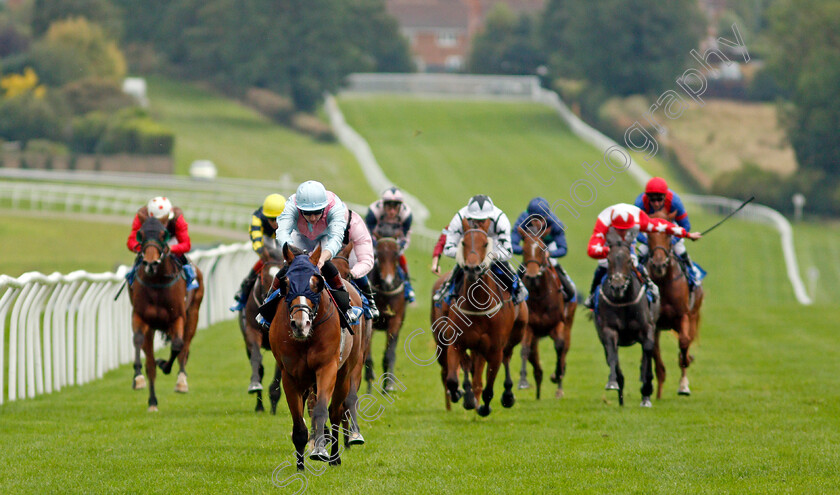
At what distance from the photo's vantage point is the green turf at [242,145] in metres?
51.8

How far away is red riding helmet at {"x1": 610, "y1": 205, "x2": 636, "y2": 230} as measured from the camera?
38.5 feet

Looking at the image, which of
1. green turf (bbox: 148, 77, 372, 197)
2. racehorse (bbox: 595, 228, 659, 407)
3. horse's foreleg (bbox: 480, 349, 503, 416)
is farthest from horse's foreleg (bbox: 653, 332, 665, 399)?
green turf (bbox: 148, 77, 372, 197)

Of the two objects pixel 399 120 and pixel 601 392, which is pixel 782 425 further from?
pixel 399 120

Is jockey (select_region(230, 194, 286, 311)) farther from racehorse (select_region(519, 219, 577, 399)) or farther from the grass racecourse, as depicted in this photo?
racehorse (select_region(519, 219, 577, 399))

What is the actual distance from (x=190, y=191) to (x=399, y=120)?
30874mm

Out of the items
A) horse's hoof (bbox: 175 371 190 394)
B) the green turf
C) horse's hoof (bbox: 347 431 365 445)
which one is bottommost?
horse's hoof (bbox: 347 431 365 445)

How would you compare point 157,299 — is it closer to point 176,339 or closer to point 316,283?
point 176,339

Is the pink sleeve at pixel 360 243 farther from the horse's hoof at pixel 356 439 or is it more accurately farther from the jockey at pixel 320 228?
the horse's hoof at pixel 356 439

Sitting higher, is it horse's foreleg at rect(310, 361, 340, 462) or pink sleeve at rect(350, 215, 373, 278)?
pink sleeve at rect(350, 215, 373, 278)

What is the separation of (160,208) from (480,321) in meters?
3.36

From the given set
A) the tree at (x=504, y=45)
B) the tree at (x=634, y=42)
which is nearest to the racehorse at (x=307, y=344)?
the tree at (x=634, y=42)

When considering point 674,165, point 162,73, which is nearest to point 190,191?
point 674,165

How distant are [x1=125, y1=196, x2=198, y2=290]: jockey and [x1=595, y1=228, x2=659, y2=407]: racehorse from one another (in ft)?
12.9

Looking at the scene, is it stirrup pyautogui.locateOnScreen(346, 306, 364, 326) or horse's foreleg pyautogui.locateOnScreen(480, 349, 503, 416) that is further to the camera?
horse's foreleg pyautogui.locateOnScreen(480, 349, 503, 416)
